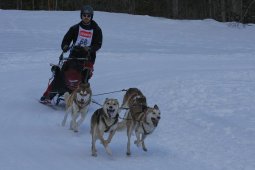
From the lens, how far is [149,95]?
1138 cm

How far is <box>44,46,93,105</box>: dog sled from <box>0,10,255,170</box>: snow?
0.47 metres

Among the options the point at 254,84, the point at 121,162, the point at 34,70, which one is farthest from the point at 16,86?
the point at 121,162

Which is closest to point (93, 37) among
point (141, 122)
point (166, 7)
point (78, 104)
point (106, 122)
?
point (78, 104)

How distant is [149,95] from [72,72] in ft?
7.61

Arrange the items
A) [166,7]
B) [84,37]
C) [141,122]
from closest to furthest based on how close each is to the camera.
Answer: [141,122], [84,37], [166,7]

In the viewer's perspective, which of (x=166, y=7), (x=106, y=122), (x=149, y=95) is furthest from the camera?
(x=166, y=7)

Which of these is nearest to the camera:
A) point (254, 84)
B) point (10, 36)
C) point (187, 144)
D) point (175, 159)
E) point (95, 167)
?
point (95, 167)

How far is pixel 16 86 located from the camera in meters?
12.2

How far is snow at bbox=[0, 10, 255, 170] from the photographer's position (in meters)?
6.77

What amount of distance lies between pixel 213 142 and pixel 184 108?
232cm

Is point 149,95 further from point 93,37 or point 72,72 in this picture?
point 72,72

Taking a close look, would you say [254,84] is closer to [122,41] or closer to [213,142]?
[213,142]

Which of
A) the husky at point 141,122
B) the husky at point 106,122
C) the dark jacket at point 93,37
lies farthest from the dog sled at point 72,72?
the husky at point 106,122

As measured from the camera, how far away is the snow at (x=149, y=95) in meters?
6.77
